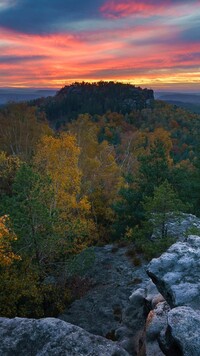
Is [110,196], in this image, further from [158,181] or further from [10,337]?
[10,337]

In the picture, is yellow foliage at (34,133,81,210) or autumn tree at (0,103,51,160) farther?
autumn tree at (0,103,51,160)

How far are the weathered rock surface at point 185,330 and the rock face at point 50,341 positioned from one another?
180cm

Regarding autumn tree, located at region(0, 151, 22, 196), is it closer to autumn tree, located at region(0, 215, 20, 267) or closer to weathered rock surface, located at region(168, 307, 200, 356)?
autumn tree, located at region(0, 215, 20, 267)

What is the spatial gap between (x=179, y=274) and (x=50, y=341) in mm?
5122

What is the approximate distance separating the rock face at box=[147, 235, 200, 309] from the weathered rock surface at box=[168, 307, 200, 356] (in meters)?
A: 1.66

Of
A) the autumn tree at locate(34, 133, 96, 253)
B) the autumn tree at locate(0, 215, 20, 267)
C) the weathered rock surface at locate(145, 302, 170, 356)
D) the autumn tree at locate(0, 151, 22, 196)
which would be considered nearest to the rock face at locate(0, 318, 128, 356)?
the weathered rock surface at locate(145, 302, 170, 356)

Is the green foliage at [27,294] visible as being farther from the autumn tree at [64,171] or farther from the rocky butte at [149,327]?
the autumn tree at [64,171]

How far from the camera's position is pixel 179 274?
13.1 metres

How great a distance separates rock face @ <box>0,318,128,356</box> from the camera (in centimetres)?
1038

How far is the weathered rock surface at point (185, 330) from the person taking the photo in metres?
9.16

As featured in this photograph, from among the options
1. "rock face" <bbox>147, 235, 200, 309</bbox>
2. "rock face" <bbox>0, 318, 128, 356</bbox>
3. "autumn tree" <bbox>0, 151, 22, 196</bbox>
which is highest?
"rock face" <bbox>147, 235, 200, 309</bbox>

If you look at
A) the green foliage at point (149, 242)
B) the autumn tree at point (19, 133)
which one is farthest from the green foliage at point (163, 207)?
the autumn tree at point (19, 133)

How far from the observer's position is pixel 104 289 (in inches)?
1011

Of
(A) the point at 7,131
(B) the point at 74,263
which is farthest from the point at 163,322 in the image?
(A) the point at 7,131
